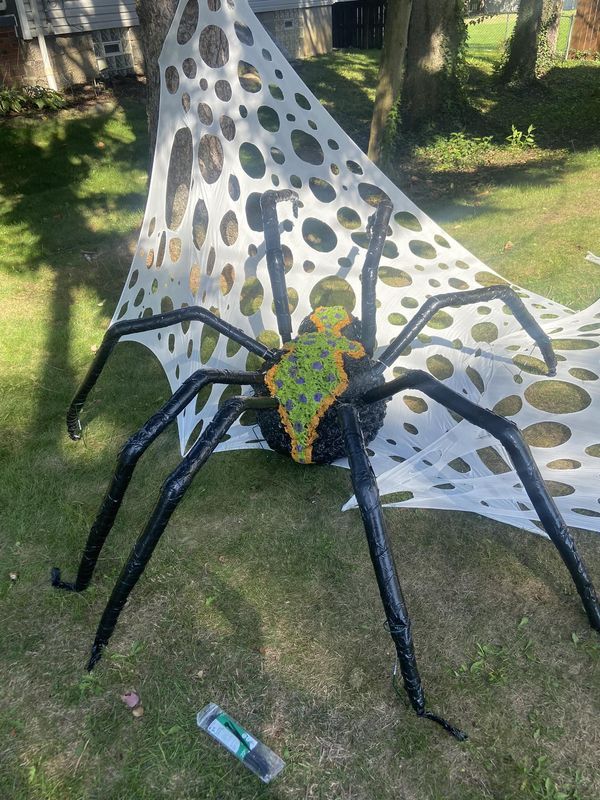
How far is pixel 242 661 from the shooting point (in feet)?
10.9

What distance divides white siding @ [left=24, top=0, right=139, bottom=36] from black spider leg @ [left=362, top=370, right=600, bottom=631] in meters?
12.6

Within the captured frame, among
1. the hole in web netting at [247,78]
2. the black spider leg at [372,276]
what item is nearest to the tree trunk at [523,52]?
the hole in web netting at [247,78]

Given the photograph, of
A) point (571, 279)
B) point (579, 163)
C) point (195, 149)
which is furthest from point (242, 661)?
point (579, 163)

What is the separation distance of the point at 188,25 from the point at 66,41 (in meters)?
9.00

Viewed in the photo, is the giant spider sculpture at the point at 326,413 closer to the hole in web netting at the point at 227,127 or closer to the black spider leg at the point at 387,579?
the black spider leg at the point at 387,579

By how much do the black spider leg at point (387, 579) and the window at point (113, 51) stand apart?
44.0ft

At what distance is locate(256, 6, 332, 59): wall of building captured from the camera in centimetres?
1631

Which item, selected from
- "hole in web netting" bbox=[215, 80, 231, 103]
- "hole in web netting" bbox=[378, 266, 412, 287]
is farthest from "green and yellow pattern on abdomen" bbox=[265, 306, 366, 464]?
"hole in web netting" bbox=[378, 266, 412, 287]

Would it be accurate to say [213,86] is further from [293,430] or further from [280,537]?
[280,537]

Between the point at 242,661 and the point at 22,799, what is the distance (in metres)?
1.16

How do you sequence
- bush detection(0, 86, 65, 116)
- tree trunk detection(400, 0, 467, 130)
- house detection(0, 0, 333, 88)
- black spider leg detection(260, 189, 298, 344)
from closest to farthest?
black spider leg detection(260, 189, 298, 344) → tree trunk detection(400, 0, 467, 130) → bush detection(0, 86, 65, 116) → house detection(0, 0, 333, 88)

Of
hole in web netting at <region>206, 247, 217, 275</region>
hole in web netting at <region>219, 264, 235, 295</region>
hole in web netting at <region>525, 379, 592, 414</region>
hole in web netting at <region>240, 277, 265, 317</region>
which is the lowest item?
hole in web netting at <region>525, 379, 592, 414</region>

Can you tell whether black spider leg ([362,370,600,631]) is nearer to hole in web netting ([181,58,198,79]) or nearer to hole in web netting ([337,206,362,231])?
hole in web netting ([181,58,198,79])

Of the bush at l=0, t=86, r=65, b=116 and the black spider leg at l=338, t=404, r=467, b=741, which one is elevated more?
the bush at l=0, t=86, r=65, b=116
